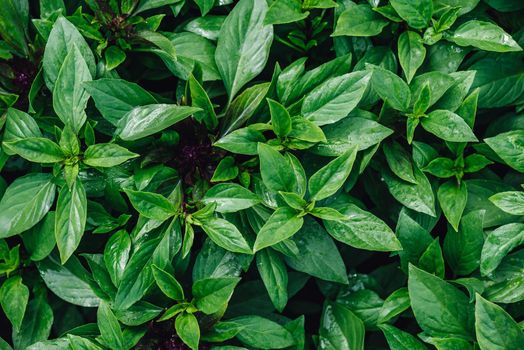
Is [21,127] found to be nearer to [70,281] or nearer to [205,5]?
[70,281]

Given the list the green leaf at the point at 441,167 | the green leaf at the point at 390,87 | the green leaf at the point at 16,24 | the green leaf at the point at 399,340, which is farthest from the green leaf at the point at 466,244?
the green leaf at the point at 16,24

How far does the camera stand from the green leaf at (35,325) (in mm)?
1563

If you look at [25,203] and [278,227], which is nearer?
[278,227]

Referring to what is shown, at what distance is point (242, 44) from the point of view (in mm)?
1563

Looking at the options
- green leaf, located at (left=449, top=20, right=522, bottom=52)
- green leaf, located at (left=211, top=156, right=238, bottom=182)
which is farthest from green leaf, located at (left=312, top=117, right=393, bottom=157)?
green leaf, located at (left=449, top=20, right=522, bottom=52)

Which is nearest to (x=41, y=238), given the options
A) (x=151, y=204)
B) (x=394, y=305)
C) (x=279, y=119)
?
(x=151, y=204)

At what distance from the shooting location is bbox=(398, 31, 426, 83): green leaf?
4.92 feet

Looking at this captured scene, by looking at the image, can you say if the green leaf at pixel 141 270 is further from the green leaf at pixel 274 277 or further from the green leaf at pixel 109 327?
the green leaf at pixel 274 277

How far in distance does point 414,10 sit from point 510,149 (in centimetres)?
43

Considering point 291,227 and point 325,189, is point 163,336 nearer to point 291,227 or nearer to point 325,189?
point 291,227

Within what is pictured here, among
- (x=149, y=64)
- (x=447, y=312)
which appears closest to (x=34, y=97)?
(x=149, y=64)

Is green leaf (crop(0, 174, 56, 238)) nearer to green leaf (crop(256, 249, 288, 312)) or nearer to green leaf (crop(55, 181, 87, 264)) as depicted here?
green leaf (crop(55, 181, 87, 264))

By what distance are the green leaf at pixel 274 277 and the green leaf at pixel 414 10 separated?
0.70 meters

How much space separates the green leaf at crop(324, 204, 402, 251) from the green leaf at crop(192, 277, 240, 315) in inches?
11.0
